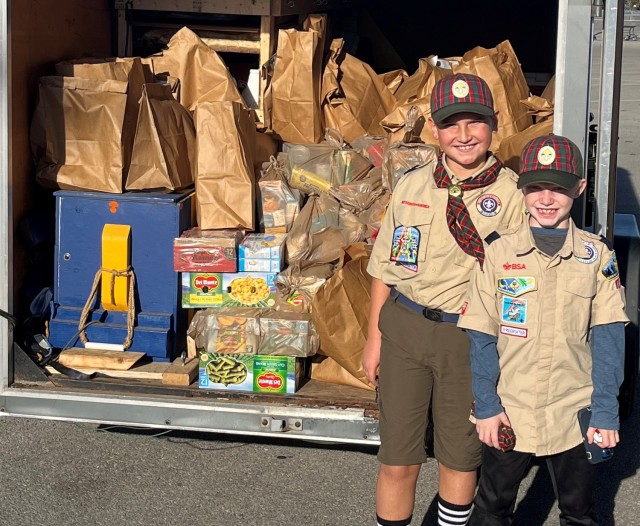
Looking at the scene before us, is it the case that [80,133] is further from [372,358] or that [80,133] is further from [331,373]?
[372,358]

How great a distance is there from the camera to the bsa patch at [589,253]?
112 inches

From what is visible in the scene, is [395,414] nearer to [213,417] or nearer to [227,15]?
[213,417]

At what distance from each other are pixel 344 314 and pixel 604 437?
1.57 m

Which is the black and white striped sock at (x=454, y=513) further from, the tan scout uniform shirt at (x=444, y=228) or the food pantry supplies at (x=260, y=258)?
the food pantry supplies at (x=260, y=258)

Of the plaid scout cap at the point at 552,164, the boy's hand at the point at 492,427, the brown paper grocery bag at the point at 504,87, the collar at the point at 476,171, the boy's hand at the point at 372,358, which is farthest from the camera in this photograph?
the brown paper grocery bag at the point at 504,87

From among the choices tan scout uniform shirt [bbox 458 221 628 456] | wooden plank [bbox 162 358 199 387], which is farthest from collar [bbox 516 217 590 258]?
wooden plank [bbox 162 358 199 387]

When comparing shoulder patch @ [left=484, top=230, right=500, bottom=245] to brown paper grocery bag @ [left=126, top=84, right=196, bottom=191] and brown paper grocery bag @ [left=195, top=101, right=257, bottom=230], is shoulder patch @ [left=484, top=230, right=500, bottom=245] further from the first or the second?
brown paper grocery bag @ [left=126, top=84, right=196, bottom=191]

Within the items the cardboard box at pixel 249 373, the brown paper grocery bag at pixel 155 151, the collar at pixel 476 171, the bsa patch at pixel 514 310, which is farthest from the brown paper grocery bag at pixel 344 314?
the bsa patch at pixel 514 310

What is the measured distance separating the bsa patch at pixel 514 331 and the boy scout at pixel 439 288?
226mm

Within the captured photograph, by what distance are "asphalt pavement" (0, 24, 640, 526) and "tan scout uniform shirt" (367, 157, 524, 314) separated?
1.14 metres

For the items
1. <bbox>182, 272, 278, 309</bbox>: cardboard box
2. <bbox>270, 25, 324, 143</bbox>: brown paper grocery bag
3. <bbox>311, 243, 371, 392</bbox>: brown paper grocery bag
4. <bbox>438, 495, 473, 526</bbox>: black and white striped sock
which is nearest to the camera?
<bbox>438, 495, 473, 526</bbox>: black and white striped sock

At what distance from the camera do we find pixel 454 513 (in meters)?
3.21

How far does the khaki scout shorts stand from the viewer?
123 inches

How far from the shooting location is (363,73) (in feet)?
18.2
